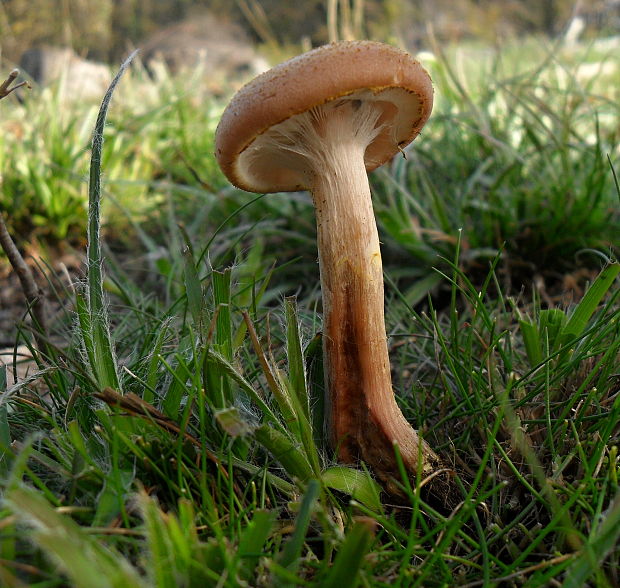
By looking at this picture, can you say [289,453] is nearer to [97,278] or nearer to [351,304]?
[351,304]

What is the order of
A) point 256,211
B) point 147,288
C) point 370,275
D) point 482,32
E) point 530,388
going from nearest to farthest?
point 370,275, point 530,388, point 147,288, point 256,211, point 482,32

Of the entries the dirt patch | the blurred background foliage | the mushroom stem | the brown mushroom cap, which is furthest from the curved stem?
the blurred background foliage

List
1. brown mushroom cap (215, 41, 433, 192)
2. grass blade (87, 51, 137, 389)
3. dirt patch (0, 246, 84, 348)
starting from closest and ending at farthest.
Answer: brown mushroom cap (215, 41, 433, 192), grass blade (87, 51, 137, 389), dirt patch (0, 246, 84, 348)

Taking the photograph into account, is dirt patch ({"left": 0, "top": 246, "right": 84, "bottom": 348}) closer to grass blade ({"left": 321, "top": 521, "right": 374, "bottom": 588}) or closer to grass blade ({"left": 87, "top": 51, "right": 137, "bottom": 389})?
grass blade ({"left": 87, "top": 51, "right": 137, "bottom": 389})

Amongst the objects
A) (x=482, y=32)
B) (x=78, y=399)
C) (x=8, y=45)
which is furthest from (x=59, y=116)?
(x=482, y=32)

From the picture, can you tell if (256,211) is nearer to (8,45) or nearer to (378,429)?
(378,429)

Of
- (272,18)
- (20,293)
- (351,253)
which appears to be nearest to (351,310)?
(351,253)
